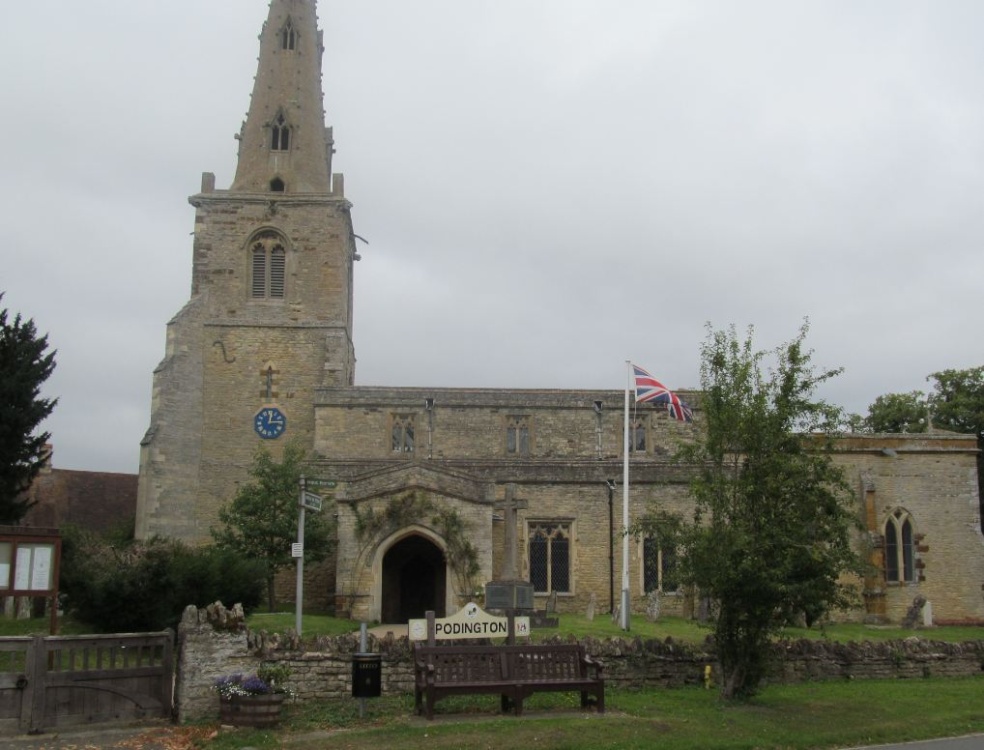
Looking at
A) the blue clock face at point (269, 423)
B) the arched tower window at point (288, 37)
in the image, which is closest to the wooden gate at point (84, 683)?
the blue clock face at point (269, 423)

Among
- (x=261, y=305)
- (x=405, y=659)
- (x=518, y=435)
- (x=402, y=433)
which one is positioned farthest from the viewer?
(x=261, y=305)

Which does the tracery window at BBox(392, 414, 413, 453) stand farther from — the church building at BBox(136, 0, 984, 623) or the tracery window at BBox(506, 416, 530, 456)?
the tracery window at BBox(506, 416, 530, 456)

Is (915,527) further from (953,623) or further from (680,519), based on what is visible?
(680,519)

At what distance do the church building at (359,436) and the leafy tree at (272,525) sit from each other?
1.82 metres

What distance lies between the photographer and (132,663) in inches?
609

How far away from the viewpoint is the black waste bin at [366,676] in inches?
580

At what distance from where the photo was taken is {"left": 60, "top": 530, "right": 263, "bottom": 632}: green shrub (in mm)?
19938

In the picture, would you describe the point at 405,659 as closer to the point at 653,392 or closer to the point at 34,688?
the point at 34,688

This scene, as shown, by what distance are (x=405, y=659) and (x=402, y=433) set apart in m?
19.9

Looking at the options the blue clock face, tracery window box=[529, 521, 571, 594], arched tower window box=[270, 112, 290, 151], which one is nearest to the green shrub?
tracery window box=[529, 521, 571, 594]

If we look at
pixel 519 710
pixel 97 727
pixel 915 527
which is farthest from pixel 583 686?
pixel 915 527

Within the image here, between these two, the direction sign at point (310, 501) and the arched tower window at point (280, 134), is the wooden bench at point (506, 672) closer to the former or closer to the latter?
the direction sign at point (310, 501)

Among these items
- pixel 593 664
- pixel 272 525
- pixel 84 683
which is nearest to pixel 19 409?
pixel 272 525

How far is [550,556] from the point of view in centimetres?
3123
